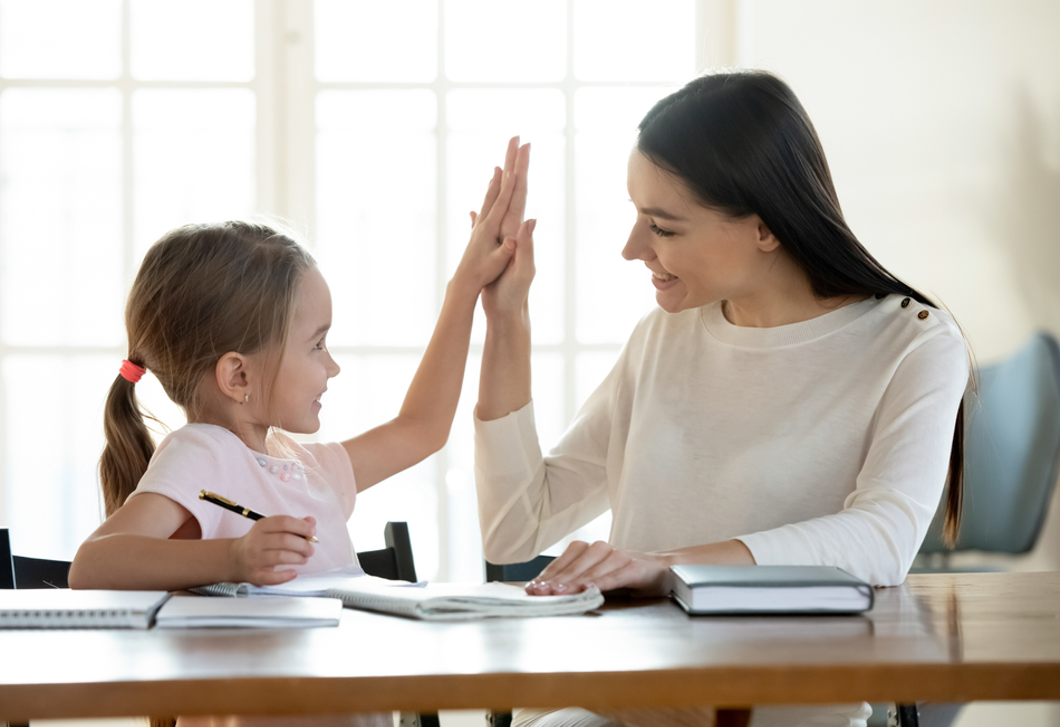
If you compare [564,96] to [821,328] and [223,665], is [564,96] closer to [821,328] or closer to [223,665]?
[821,328]

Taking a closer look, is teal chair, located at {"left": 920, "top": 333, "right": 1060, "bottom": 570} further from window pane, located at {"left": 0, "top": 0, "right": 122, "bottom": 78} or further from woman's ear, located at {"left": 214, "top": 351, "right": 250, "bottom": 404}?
window pane, located at {"left": 0, "top": 0, "right": 122, "bottom": 78}

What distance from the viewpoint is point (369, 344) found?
2.86 m

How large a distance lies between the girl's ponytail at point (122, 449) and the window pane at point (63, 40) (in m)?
1.83

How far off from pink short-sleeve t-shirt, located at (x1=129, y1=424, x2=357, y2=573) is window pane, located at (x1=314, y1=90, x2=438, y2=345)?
1.45m

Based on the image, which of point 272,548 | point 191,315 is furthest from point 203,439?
point 272,548

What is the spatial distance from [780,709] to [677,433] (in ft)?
1.44

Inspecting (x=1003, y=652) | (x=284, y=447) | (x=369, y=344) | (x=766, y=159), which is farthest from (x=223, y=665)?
(x=369, y=344)

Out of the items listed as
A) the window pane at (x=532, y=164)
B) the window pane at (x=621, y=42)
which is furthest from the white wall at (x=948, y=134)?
the window pane at (x=532, y=164)

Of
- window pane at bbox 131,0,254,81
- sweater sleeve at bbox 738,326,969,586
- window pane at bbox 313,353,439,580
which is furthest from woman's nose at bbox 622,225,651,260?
window pane at bbox 131,0,254,81

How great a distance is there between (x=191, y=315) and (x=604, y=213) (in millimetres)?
1770

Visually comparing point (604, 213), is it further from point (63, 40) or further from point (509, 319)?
point (63, 40)

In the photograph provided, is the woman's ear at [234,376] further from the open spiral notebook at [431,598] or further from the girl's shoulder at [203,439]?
the open spiral notebook at [431,598]

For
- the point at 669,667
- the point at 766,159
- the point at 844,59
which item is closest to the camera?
the point at 669,667

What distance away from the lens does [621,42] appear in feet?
9.42
